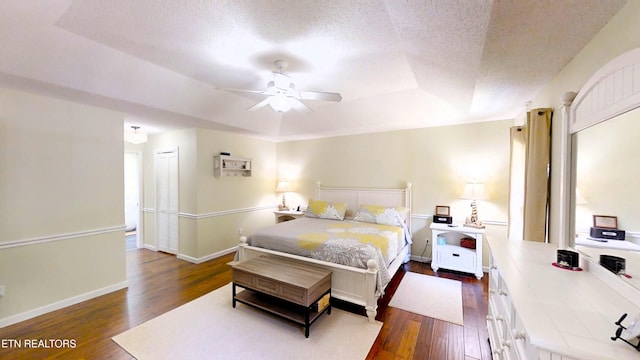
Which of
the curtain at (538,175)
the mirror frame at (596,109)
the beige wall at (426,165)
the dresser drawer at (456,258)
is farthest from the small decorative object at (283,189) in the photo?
the mirror frame at (596,109)

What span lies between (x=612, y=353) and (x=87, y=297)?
4524 millimetres

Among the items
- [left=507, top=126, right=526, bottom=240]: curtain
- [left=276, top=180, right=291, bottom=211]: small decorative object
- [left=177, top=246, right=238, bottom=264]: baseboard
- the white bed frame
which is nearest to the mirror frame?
[left=507, top=126, right=526, bottom=240]: curtain

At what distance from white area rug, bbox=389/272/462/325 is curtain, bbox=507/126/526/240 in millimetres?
1062

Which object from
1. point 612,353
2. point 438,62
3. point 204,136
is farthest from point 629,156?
point 204,136

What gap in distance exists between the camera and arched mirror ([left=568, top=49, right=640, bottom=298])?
43.3 inches

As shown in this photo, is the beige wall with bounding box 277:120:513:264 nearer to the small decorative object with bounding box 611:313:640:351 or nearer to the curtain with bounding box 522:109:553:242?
the curtain with bounding box 522:109:553:242

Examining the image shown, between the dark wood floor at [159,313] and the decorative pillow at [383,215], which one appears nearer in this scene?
the dark wood floor at [159,313]

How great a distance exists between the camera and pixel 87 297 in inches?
117

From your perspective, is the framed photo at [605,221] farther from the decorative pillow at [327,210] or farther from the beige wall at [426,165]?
the decorative pillow at [327,210]

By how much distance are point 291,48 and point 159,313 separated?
3183 millimetres

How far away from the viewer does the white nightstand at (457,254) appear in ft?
11.7

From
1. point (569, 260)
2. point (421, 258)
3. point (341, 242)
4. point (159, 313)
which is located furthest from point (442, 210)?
point (159, 313)

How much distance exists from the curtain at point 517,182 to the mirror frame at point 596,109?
1.19 m

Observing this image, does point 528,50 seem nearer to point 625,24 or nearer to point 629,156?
point 625,24
